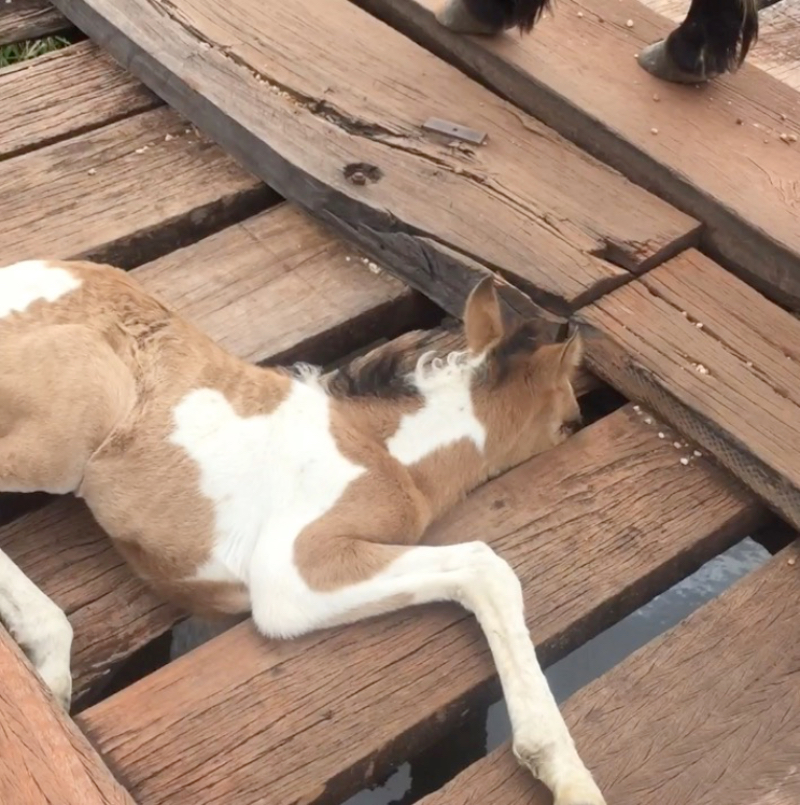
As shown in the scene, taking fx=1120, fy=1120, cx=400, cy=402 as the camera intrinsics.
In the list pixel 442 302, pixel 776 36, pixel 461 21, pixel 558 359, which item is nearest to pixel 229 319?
pixel 442 302

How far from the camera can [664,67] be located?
2.80m

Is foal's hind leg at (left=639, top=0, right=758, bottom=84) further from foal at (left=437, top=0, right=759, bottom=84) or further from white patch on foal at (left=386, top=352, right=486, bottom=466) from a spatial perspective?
white patch on foal at (left=386, top=352, right=486, bottom=466)

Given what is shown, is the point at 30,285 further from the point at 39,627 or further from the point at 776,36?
the point at 776,36

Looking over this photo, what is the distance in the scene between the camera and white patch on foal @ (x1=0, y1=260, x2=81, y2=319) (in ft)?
6.37

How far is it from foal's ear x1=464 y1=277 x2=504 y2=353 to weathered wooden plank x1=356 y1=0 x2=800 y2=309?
2.50ft

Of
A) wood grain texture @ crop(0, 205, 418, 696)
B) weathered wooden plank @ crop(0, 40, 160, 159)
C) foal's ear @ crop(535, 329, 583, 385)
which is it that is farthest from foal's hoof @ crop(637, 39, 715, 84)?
weathered wooden plank @ crop(0, 40, 160, 159)

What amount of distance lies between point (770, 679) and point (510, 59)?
1703 mm

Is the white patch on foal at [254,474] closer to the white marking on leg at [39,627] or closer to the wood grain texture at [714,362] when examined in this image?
the white marking on leg at [39,627]

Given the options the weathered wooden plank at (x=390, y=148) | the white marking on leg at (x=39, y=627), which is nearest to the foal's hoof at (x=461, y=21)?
the weathered wooden plank at (x=390, y=148)

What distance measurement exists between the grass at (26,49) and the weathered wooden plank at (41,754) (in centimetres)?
209

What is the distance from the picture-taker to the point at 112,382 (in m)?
1.89

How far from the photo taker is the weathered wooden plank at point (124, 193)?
2424 millimetres

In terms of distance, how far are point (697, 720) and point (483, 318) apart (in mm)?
768

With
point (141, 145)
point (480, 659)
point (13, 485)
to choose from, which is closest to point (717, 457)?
point (480, 659)
